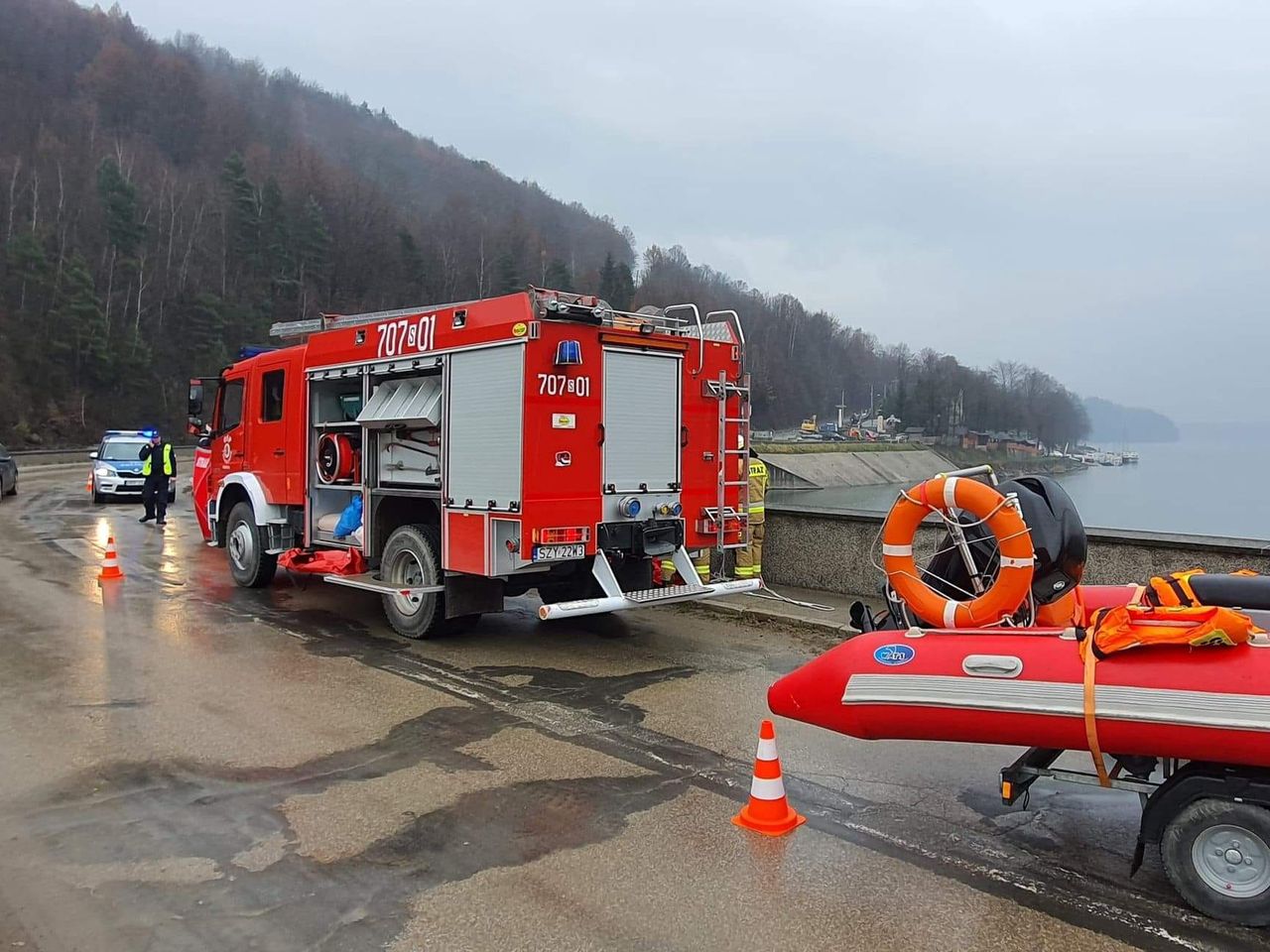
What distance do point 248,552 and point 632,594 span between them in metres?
5.37

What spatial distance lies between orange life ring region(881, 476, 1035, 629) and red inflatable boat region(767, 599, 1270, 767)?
1.06ft

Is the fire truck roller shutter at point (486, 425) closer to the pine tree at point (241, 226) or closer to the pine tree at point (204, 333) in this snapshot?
the pine tree at point (204, 333)

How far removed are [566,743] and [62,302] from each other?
6349cm

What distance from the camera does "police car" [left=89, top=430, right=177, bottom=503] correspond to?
23.2m

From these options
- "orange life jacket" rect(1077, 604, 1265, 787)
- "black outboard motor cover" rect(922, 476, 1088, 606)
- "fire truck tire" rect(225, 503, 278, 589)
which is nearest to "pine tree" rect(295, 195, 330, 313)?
"fire truck tire" rect(225, 503, 278, 589)

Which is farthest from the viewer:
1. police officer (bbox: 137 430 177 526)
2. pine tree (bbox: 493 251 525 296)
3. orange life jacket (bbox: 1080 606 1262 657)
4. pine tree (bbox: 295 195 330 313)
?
pine tree (bbox: 493 251 525 296)

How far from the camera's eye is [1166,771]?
388cm

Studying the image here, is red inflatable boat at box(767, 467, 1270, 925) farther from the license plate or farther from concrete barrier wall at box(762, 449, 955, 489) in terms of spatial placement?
concrete barrier wall at box(762, 449, 955, 489)

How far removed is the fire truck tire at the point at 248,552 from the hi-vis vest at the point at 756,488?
5599 mm

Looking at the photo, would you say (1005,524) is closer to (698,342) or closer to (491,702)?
(491,702)

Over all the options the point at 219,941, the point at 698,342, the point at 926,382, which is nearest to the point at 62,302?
the point at 926,382

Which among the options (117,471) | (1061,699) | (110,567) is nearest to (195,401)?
(110,567)

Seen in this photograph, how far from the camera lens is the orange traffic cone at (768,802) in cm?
443

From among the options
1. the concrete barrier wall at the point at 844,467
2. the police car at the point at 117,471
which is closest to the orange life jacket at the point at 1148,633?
the concrete barrier wall at the point at 844,467
